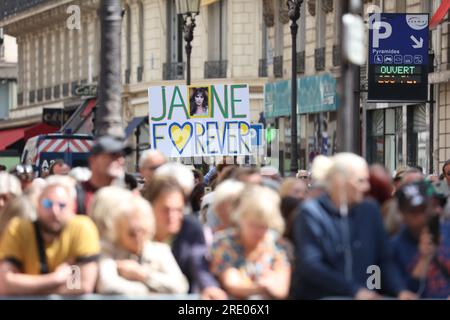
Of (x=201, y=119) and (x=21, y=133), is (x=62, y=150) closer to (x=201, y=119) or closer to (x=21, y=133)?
(x=201, y=119)

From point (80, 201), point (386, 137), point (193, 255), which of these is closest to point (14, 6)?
point (386, 137)

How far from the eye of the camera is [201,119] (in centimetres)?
2628

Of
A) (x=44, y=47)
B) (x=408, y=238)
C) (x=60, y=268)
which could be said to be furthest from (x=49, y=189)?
(x=44, y=47)

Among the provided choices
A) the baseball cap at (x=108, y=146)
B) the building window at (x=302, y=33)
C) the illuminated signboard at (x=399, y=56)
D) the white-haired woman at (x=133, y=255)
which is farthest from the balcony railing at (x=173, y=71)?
the white-haired woman at (x=133, y=255)

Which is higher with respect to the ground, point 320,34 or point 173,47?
point 173,47

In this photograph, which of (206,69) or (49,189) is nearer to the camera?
(49,189)

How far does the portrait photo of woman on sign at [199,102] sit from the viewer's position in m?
26.4

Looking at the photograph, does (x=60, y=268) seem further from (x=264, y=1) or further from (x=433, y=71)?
(x=264, y=1)

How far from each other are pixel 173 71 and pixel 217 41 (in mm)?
1906

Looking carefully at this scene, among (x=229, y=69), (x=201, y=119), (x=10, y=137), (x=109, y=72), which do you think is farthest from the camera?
(x=10, y=137)

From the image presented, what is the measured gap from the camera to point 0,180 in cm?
1373
